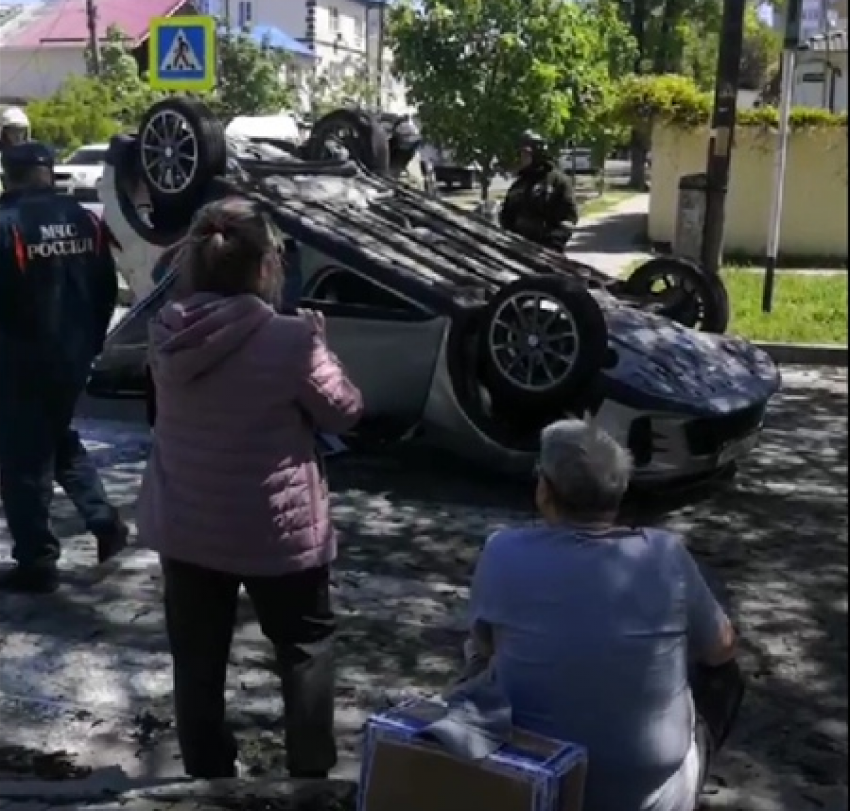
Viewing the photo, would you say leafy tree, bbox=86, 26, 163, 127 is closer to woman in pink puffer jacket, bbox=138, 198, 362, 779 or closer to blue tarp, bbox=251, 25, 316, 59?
blue tarp, bbox=251, 25, 316, 59

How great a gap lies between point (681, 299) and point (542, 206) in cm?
269

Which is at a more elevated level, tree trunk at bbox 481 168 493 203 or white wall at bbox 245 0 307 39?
white wall at bbox 245 0 307 39

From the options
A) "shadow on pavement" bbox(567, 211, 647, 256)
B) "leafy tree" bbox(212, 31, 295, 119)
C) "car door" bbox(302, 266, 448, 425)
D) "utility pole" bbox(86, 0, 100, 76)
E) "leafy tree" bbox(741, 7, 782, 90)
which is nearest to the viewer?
"car door" bbox(302, 266, 448, 425)

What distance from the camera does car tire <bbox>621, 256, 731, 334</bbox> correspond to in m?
9.01

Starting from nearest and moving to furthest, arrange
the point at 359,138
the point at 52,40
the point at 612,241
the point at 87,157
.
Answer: the point at 359,138 < the point at 612,241 < the point at 87,157 < the point at 52,40

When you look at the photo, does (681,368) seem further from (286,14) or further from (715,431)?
(286,14)

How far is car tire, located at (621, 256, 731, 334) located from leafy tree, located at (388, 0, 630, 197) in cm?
1121

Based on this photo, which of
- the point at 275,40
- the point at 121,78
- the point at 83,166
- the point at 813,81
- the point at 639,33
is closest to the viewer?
the point at 813,81

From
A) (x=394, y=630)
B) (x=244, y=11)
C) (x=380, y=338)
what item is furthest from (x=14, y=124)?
(x=244, y=11)

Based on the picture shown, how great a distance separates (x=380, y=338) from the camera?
7445mm

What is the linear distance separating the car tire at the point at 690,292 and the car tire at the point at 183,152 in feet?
8.21

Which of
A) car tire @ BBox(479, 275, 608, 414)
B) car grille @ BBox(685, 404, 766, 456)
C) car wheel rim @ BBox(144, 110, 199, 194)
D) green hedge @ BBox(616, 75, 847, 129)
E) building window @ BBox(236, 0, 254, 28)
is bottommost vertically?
car grille @ BBox(685, 404, 766, 456)

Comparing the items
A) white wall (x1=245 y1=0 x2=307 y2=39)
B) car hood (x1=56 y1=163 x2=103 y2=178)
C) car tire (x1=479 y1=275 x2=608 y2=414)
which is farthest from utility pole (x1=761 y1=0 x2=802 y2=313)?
white wall (x1=245 y1=0 x2=307 y2=39)

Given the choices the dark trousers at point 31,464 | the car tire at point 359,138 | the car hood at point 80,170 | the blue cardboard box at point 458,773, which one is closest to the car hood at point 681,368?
the dark trousers at point 31,464
